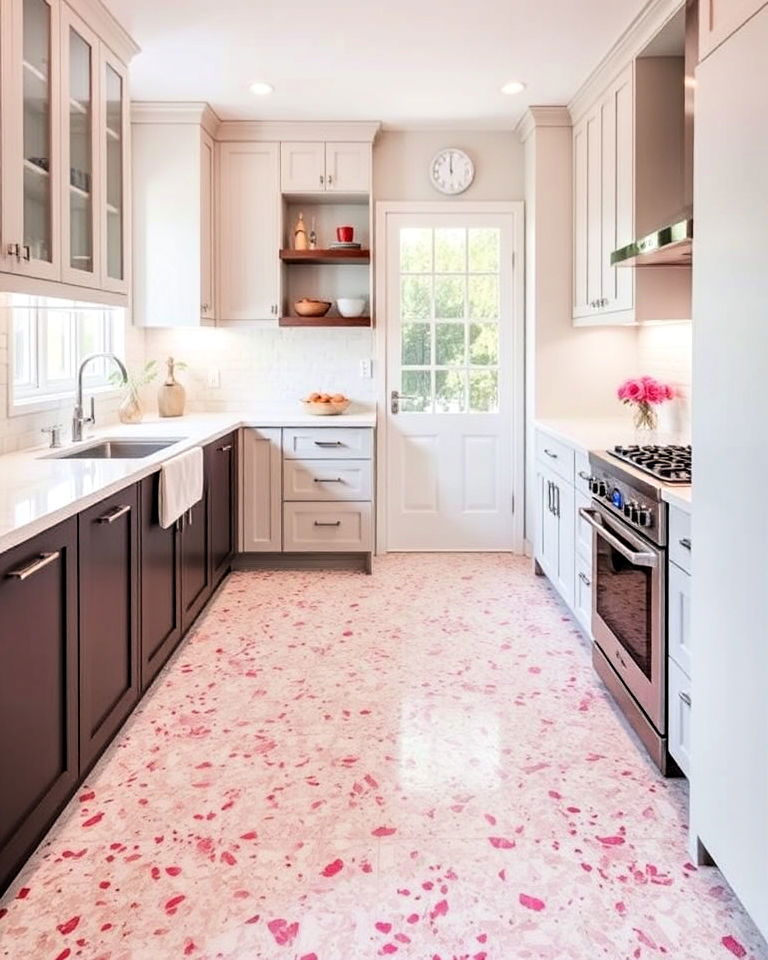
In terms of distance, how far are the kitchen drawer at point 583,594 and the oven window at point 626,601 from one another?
248 mm

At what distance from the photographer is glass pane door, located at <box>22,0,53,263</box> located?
8.16 feet

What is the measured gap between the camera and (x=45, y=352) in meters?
3.60

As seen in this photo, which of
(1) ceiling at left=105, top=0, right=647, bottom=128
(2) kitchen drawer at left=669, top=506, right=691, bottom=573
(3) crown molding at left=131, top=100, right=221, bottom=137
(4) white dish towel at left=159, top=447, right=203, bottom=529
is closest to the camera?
(2) kitchen drawer at left=669, top=506, right=691, bottom=573

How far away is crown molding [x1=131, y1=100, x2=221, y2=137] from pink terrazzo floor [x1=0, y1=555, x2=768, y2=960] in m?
2.85

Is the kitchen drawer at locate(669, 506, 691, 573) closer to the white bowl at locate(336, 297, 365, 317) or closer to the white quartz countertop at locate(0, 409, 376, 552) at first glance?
the white quartz countertop at locate(0, 409, 376, 552)

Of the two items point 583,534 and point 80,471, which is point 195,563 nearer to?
point 80,471

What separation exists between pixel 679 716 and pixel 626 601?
503mm

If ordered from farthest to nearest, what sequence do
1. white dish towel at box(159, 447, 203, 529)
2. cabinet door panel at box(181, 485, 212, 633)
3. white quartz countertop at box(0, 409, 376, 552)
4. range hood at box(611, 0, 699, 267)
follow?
cabinet door panel at box(181, 485, 212, 633)
white dish towel at box(159, 447, 203, 529)
range hood at box(611, 0, 699, 267)
white quartz countertop at box(0, 409, 376, 552)

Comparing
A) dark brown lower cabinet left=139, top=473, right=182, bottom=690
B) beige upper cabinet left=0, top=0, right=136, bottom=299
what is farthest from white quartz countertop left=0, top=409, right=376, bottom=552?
beige upper cabinet left=0, top=0, right=136, bottom=299

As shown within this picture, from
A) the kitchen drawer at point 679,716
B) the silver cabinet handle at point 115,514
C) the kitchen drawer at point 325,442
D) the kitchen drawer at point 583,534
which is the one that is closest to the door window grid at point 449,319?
the kitchen drawer at point 325,442

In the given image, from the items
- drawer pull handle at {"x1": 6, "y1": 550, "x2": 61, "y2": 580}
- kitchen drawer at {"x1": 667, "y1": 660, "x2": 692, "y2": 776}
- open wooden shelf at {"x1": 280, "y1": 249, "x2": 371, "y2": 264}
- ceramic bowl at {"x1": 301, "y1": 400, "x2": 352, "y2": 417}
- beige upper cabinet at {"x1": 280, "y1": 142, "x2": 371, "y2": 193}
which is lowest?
kitchen drawer at {"x1": 667, "y1": 660, "x2": 692, "y2": 776}

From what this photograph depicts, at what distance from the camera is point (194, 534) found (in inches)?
141

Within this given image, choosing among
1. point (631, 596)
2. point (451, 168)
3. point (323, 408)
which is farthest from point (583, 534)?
point (451, 168)

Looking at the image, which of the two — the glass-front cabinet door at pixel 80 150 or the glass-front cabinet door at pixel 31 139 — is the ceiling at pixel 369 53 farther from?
the glass-front cabinet door at pixel 31 139
